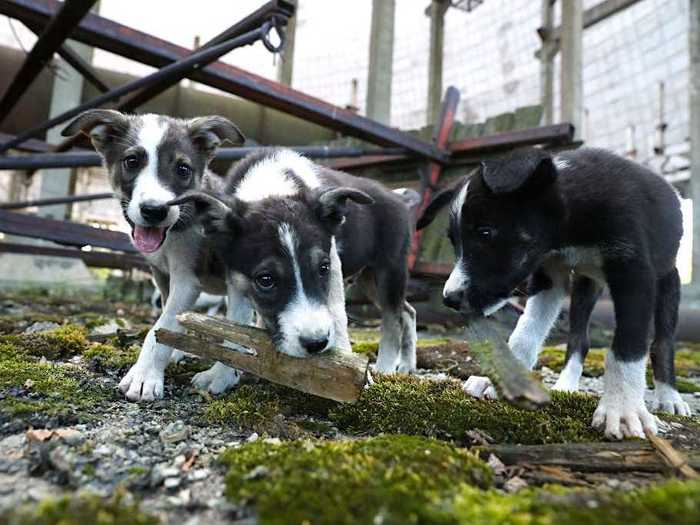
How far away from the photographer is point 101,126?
3.82m

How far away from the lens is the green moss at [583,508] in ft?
4.35

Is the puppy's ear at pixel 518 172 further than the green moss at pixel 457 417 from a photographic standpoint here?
Yes

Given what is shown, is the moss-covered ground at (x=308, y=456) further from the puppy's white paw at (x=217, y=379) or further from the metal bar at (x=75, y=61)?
the metal bar at (x=75, y=61)

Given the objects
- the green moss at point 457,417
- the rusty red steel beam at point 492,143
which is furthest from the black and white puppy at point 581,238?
the rusty red steel beam at point 492,143

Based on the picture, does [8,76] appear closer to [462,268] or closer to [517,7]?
[462,268]

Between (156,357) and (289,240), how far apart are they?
1037 mm

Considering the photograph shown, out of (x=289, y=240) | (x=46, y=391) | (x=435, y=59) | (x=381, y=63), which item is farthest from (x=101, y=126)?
(x=435, y=59)

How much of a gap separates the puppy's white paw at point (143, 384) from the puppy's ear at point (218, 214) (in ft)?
2.83

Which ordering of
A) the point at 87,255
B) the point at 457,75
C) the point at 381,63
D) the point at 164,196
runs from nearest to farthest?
the point at 164,196, the point at 87,255, the point at 381,63, the point at 457,75

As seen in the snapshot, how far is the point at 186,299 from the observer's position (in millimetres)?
3438

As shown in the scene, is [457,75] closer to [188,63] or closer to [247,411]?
[188,63]

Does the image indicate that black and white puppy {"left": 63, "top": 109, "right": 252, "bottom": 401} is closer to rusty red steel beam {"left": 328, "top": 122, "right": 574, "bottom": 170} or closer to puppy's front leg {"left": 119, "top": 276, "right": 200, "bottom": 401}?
puppy's front leg {"left": 119, "top": 276, "right": 200, "bottom": 401}

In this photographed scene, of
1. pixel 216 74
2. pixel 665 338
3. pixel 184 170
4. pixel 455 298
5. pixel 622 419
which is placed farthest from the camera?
pixel 216 74

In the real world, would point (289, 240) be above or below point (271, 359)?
above
